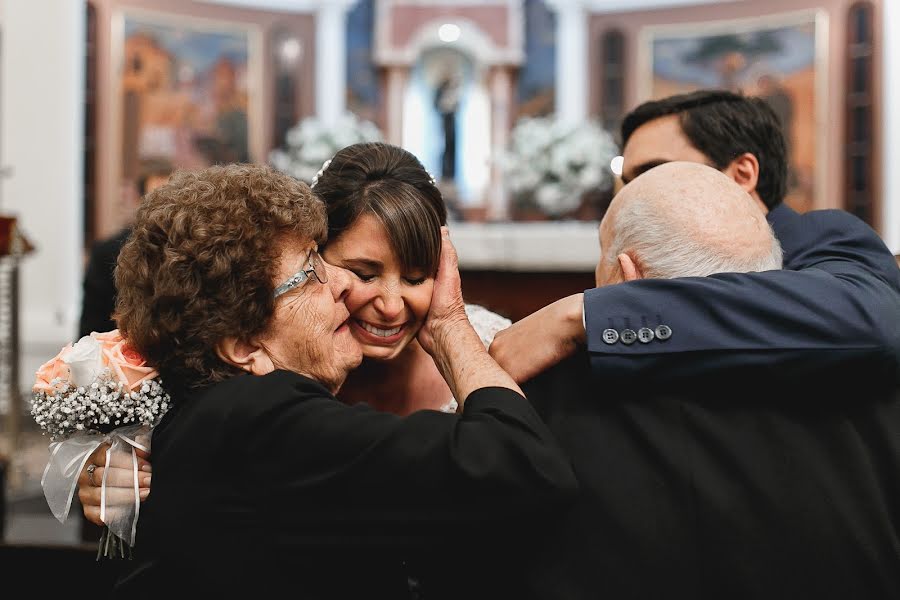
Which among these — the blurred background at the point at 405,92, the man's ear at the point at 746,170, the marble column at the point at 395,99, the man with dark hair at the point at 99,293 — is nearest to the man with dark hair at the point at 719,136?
the man's ear at the point at 746,170

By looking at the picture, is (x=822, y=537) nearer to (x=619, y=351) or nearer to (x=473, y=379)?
(x=619, y=351)

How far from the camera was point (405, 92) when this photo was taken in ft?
39.7

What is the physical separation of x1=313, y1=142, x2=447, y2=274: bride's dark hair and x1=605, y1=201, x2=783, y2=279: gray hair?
558 millimetres

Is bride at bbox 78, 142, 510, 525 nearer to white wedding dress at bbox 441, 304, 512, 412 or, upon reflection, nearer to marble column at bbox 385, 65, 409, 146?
white wedding dress at bbox 441, 304, 512, 412

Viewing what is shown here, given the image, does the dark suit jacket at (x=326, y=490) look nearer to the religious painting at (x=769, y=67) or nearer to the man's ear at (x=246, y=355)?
the man's ear at (x=246, y=355)

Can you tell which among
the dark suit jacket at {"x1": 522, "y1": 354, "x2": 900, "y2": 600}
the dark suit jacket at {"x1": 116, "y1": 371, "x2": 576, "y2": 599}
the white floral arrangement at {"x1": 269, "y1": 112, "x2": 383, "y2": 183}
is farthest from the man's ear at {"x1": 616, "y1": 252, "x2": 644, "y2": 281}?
the white floral arrangement at {"x1": 269, "y1": 112, "x2": 383, "y2": 183}

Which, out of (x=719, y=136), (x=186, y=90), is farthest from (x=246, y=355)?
(x=186, y=90)

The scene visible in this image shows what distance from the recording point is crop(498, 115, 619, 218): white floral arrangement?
6926mm

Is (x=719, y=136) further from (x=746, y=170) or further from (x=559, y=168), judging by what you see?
(x=559, y=168)

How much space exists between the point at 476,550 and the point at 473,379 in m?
0.29

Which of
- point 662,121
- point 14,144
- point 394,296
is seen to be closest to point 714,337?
point 394,296

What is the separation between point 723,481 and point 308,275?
32.1 inches

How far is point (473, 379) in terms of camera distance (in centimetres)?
161

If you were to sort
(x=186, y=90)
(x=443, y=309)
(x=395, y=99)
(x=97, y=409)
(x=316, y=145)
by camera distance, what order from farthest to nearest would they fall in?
(x=395, y=99) < (x=186, y=90) < (x=316, y=145) < (x=443, y=309) < (x=97, y=409)
